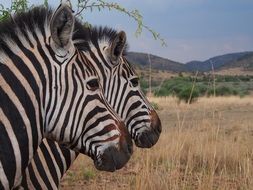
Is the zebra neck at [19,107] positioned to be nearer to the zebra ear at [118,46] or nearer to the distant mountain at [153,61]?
the zebra ear at [118,46]

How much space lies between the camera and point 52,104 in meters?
3.04

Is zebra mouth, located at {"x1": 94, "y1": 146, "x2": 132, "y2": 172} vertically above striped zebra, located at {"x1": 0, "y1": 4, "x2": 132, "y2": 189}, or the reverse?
striped zebra, located at {"x1": 0, "y1": 4, "x2": 132, "y2": 189}

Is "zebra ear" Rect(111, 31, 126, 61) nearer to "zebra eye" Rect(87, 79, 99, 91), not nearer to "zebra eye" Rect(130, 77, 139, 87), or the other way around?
"zebra eye" Rect(130, 77, 139, 87)


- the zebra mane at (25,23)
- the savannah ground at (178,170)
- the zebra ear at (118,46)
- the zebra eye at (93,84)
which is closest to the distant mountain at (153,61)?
the savannah ground at (178,170)

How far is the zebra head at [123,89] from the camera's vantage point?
5086 mm

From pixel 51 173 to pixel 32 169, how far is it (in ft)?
0.74

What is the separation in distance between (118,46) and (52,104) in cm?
218

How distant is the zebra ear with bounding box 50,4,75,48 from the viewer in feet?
9.77

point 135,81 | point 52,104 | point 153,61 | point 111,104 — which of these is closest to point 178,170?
point 135,81

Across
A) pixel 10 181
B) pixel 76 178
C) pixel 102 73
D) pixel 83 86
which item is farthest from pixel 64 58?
pixel 76 178

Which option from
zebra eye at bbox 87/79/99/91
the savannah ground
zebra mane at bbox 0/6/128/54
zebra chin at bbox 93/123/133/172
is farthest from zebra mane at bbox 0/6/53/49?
the savannah ground

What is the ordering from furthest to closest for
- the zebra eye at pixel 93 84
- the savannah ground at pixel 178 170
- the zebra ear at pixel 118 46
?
1. the savannah ground at pixel 178 170
2. the zebra ear at pixel 118 46
3. the zebra eye at pixel 93 84

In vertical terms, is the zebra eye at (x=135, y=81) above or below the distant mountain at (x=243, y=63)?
below

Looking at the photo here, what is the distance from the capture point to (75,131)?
3053 mm
